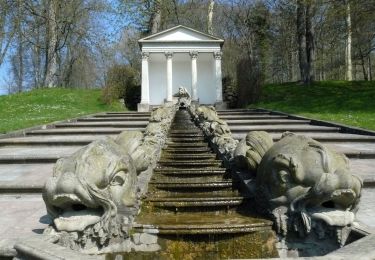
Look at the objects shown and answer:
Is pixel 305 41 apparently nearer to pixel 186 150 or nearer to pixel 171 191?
pixel 186 150

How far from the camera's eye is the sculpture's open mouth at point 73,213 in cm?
457

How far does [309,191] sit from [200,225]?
52.1 inches

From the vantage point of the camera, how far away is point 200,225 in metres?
5.10

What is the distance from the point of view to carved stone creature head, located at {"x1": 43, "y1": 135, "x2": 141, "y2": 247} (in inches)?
181

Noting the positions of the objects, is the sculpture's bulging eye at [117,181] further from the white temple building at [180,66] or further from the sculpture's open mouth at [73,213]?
the white temple building at [180,66]

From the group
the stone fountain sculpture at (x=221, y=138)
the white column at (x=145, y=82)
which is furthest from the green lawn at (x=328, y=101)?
the white column at (x=145, y=82)

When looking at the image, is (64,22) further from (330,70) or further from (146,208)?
(146,208)

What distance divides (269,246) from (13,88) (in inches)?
2354

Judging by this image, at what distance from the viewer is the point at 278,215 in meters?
5.11

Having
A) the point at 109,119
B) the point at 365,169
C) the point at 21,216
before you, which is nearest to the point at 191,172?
the point at 21,216

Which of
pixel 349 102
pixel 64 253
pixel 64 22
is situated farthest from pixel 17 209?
pixel 64 22

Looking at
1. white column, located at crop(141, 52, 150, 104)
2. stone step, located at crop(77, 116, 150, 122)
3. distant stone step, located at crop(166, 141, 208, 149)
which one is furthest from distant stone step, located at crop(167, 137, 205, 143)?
white column, located at crop(141, 52, 150, 104)

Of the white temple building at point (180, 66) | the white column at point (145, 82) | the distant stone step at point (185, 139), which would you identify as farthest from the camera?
the white temple building at point (180, 66)

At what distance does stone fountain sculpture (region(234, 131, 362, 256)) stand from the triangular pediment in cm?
3026
